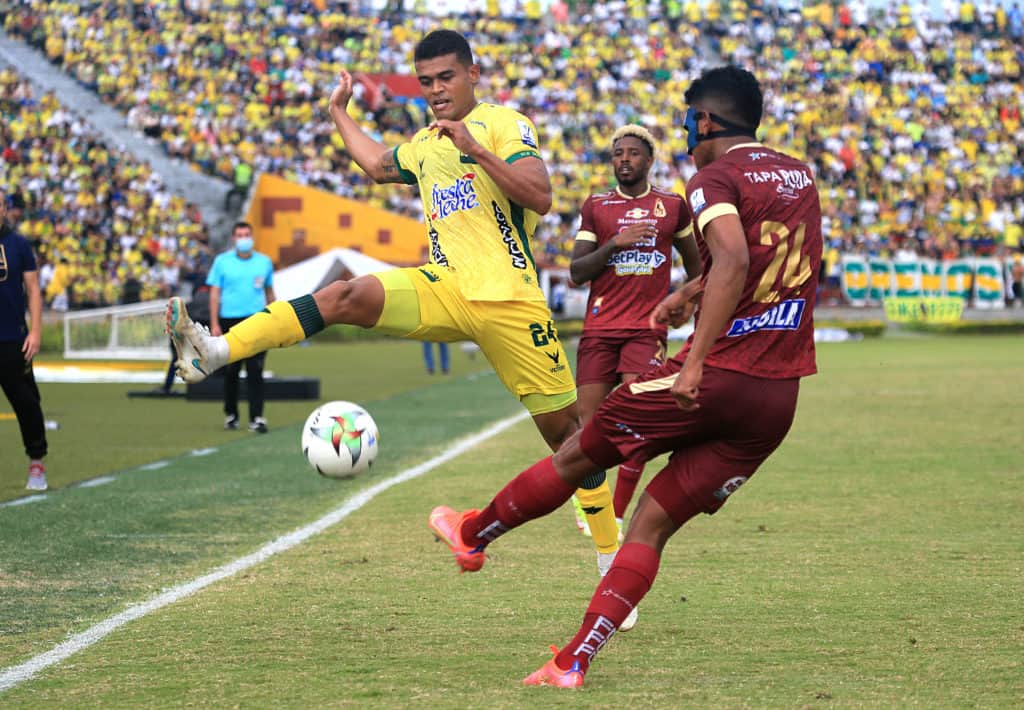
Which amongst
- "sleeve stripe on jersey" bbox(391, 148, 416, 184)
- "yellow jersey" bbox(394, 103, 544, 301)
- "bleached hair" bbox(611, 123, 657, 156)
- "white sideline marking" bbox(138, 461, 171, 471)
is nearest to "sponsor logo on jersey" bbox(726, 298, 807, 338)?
"yellow jersey" bbox(394, 103, 544, 301)

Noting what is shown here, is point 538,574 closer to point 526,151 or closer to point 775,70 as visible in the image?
point 526,151

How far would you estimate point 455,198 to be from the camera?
6.71 meters

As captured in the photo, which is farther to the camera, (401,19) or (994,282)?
(401,19)

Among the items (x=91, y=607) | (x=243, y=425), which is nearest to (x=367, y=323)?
(x=91, y=607)

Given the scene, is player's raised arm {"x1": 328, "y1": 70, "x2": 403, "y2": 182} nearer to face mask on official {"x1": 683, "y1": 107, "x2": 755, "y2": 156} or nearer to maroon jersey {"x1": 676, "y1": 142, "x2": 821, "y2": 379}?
face mask on official {"x1": 683, "y1": 107, "x2": 755, "y2": 156}

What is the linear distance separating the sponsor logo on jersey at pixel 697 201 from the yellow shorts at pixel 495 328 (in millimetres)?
1574

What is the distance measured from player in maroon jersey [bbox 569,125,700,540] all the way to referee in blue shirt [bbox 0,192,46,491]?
4.09 metres

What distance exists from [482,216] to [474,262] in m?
0.22

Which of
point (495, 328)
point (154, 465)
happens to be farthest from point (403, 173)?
point (154, 465)

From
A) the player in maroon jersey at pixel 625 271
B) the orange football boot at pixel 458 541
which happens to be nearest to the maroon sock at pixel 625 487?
the player in maroon jersey at pixel 625 271

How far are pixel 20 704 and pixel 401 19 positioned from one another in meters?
47.3

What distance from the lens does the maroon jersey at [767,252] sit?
5.05 metres

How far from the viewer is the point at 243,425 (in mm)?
17672

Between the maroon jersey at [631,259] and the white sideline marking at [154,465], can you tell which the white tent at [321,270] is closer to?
the white sideline marking at [154,465]
